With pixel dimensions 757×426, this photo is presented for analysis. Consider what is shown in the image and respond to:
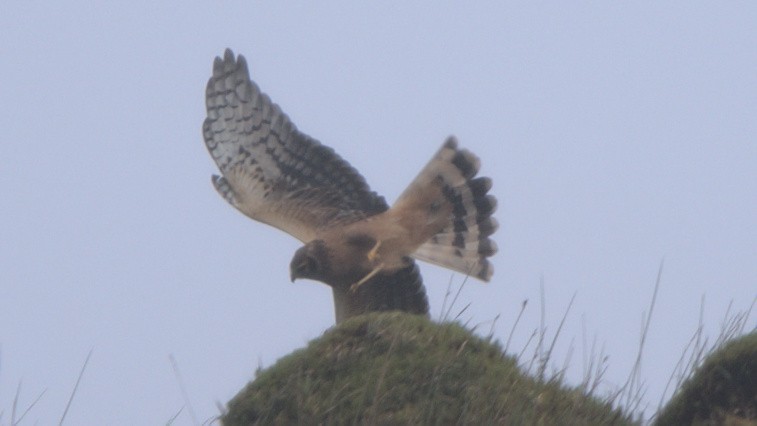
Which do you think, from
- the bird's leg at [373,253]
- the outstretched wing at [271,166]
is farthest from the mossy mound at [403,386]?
the outstretched wing at [271,166]

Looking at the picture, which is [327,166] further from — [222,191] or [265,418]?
[265,418]

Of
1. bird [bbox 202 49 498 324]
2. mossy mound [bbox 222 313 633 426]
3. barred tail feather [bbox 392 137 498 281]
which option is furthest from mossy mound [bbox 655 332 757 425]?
barred tail feather [bbox 392 137 498 281]

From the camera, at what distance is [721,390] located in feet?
15.2

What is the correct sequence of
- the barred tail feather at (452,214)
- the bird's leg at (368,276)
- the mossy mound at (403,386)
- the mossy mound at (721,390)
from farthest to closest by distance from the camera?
1. the barred tail feather at (452,214)
2. the bird's leg at (368,276)
3. the mossy mound at (403,386)
4. the mossy mound at (721,390)

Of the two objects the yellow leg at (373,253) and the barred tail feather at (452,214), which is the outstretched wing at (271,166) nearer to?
the barred tail feather at (452,214)

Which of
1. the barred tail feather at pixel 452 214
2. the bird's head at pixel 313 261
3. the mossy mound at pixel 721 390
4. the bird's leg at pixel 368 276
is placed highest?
the barred tail feather at pixel 452 214

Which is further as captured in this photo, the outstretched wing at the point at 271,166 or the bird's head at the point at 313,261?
the outstretched wing at the point at 271,166

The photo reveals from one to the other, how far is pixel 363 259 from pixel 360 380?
4329mm

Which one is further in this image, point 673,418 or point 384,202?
point 384,202

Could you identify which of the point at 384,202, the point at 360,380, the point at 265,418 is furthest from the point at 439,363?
the point at 384,202

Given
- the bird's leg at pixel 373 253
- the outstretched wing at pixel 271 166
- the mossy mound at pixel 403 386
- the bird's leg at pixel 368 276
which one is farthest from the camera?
the outstretched wing at pixel 271 166

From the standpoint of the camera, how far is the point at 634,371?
4.93 metres

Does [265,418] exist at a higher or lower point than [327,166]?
lower

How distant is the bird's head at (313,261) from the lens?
9.15 metres
